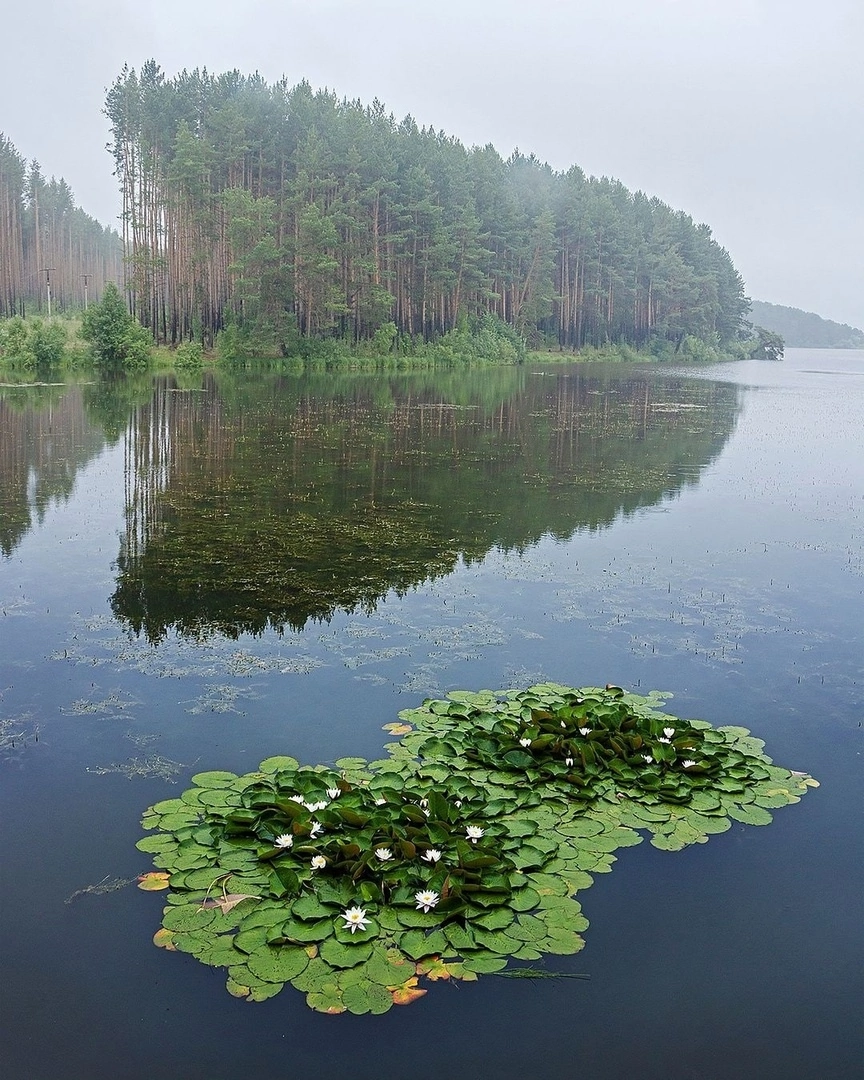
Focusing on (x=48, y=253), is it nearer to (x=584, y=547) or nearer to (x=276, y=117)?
(x=276, y=117)

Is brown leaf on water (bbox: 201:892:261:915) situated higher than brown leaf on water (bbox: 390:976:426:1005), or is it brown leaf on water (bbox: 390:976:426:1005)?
brown leaf on water (bbox: 201:892:261:915)

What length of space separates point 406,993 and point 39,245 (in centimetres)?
9397

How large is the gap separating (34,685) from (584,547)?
7.41 meters

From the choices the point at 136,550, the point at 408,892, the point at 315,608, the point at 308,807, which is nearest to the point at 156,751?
the point at 308,807

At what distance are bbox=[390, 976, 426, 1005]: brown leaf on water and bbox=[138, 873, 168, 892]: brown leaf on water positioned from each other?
1465mm

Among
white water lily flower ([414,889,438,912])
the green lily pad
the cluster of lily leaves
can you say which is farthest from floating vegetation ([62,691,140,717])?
white water lily flower ([414,889,438,912])

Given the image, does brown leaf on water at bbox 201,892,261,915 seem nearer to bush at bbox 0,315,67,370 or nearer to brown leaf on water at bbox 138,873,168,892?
brown leaf on water at bbox 138,873,168,892

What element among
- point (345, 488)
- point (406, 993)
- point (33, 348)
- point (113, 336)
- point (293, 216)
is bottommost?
point (406, 993)

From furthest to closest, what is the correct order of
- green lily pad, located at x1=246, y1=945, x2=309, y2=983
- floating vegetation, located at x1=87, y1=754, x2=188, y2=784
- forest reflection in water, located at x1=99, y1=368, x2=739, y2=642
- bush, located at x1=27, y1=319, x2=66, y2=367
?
bush, located at x1=27, y1=319, x2=66, y2=367 < forest reflection in water, located at x1=99, y1=368, x2=739, y2=642 < floating vegetation, located at x1=87, y1=754, x2=188, y2=784 < green lily pad, located at x1=246, y1=945, x2=309, y2=983

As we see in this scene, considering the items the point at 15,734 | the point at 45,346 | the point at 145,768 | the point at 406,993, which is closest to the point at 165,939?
the point at 406,993

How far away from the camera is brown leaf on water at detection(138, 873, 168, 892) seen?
5113 mm

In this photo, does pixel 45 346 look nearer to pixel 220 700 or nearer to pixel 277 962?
pixel 220 700

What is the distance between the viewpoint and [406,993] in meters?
4.34

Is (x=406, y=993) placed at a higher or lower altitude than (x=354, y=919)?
lower
